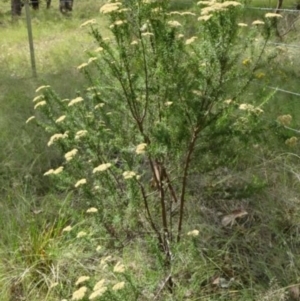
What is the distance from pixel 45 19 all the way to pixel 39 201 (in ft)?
32.0

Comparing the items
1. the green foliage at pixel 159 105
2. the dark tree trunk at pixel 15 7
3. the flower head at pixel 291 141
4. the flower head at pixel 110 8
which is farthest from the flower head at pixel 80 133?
the dark tree trunk at pixel 15 7

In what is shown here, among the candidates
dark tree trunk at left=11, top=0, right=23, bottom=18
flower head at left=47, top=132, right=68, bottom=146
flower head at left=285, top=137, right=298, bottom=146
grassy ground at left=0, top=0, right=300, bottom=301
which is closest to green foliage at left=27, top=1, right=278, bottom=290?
flower head at left=47, top=132, right=68, bottom=146

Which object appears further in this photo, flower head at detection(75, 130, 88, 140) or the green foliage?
flower head at detection(75, 130, 88, 140)

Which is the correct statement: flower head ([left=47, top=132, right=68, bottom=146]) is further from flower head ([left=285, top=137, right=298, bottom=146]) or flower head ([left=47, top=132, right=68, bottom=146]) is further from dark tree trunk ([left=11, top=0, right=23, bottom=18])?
dark tree trunk ([left=11, top=0, right=23, bottom=18])

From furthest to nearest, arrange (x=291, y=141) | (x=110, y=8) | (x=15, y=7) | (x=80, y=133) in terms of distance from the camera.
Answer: (x=15, y=7), (x=291, y=141), (x=80, y=133), (x=110, y=8)

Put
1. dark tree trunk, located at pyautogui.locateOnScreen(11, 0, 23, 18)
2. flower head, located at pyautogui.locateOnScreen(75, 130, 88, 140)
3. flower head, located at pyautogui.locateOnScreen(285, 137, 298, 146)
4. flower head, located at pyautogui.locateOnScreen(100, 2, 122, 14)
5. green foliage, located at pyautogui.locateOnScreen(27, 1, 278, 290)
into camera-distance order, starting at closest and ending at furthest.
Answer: flower head, located at pyautogui.locateOnScreen(100, 2, 122, 14) < green foliage, located at pyautogui.locateOnScreen(27, 1, 278, 290) < flower head, located at pyautogui.locateOnScreen(75, 130, 88, 140) < flower head, located at pyautogui.locateOnScreen(285, 137, 298, 146) < dark tree trunk, located at pyautogui.locateOnScreen(11, 0, 23, 18)

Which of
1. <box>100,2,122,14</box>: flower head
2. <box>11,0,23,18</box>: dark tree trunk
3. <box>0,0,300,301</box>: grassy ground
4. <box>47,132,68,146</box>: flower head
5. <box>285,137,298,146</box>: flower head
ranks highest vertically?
<box>100,2,122,14</box>: flower head

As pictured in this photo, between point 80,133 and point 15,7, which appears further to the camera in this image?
point 15,7

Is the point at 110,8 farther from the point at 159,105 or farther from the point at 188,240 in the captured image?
the point at 188,240

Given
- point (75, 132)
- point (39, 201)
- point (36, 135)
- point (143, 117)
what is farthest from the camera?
point (36, 135)

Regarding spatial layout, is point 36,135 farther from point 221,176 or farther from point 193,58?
point 193,58

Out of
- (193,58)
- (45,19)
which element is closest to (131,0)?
(193,58)

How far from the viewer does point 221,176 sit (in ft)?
10.7

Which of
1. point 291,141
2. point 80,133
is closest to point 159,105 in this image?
point 80,133
